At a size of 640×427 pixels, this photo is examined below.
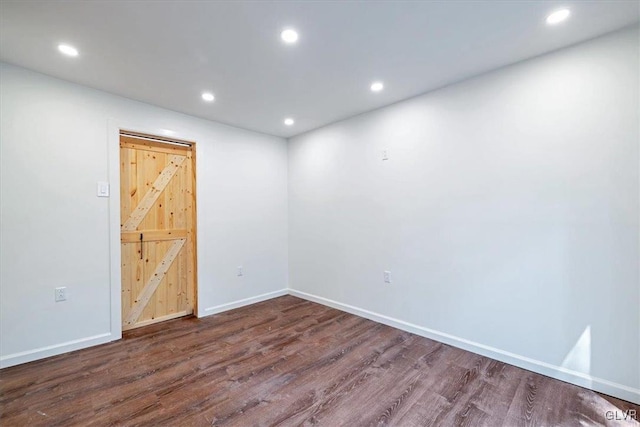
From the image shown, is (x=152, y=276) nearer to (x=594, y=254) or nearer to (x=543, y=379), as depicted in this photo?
Result: (x=543, y=379)

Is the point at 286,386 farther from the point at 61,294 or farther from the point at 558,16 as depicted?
the point at 558,16

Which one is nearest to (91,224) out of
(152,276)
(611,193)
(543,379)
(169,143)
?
(152,276)

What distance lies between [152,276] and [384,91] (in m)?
3.30

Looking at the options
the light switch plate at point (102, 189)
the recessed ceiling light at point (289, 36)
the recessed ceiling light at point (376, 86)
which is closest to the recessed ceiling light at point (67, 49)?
the light switch plate at point (102, 189)

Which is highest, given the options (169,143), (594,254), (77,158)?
(169,143)

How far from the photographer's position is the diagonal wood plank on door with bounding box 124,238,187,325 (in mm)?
3041

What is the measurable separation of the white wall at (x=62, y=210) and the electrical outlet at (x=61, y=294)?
0.04 m

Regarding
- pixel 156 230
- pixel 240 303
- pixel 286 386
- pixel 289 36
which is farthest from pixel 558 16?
pixel 240 303

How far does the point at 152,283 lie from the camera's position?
3.19 metres

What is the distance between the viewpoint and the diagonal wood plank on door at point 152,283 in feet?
9.98

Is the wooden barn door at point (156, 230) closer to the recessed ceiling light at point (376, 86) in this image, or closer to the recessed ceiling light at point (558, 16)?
the recessed ceiling light at point (376, 86)

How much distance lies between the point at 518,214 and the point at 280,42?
2.32m

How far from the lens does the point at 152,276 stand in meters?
3.19

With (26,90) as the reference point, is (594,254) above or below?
below
